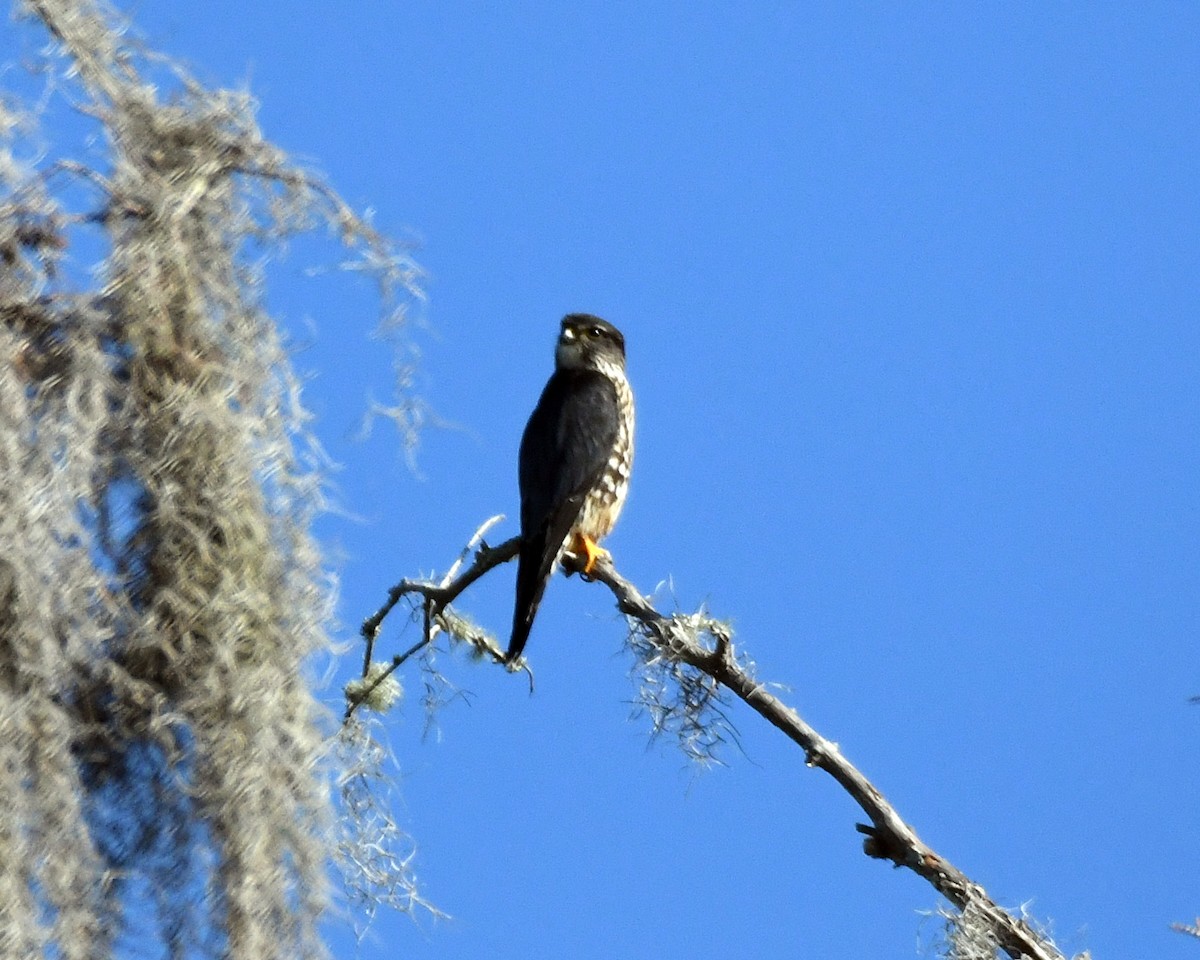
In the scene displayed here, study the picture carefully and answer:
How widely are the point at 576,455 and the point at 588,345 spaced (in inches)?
24.7

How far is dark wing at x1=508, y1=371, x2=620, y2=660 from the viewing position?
4328mm

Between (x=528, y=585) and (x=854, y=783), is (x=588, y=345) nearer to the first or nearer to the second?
(x=528, y=585)

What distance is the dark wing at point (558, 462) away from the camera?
433cm

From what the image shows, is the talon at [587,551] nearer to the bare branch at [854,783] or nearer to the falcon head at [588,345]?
the falcon head at [588,345]

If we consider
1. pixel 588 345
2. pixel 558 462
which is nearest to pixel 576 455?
pixel 558 462

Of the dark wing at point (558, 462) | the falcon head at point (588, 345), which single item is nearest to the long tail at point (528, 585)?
the dark wing at point (558, 462)

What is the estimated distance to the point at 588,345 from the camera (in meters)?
5.32

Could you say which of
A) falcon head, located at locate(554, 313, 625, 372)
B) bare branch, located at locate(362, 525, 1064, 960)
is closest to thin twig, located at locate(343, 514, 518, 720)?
bare branch, located at locate(362, 525, 1064, 960)

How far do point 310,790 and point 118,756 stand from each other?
0.94ft

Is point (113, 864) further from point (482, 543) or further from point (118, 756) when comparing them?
point (482, 543)

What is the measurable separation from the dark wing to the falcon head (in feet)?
0.19

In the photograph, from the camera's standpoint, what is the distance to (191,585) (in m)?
2.81

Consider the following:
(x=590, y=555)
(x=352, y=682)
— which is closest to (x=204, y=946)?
(x=352, y=682)

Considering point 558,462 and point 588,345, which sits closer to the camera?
point 558,462
